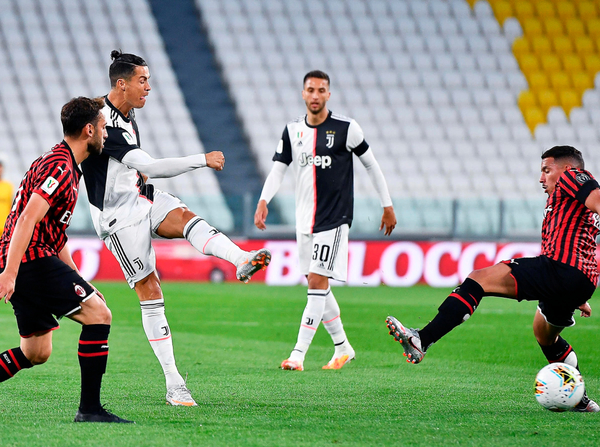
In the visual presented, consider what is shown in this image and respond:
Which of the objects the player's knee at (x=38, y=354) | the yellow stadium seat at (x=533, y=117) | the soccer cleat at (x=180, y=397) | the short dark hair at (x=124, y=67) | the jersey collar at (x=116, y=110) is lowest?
the soccer cleat at (x=180, y=397)

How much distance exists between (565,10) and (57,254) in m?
20.9

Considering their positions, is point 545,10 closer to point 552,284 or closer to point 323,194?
point 323,194

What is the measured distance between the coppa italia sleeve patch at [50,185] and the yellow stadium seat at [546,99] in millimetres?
18537

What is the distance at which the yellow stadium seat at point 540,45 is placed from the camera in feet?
71.4

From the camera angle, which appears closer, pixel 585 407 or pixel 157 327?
pixel 585 407

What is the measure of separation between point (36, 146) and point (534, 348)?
41.9ft

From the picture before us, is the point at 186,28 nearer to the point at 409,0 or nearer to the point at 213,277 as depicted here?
the point at 409,0

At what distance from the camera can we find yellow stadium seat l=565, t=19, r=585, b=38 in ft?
72.6

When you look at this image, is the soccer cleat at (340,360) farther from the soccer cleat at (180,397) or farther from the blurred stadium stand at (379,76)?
the blurred stadium stand at (379,76)

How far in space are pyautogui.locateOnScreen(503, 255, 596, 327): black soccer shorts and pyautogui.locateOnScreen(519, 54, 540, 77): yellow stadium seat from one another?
17.7 metres

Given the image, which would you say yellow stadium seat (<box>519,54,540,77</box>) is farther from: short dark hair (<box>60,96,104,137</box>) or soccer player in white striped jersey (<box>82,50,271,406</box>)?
short dark hair (<box>60,96,104,137</box>)

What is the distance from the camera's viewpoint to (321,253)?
21.6 ft

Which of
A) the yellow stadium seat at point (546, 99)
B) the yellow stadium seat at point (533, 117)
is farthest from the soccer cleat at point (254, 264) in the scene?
the yellow stadium seat at point (546, 99)

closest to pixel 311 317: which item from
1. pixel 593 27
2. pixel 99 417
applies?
pixel 99 417
